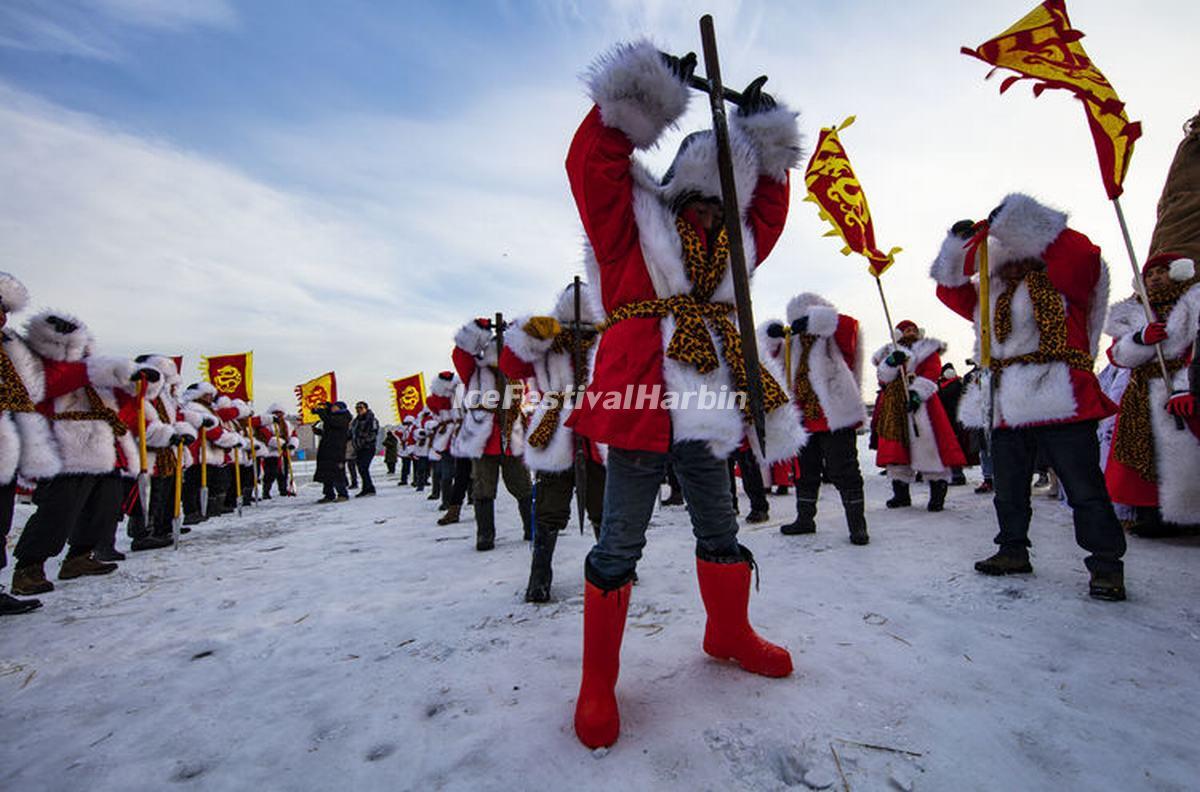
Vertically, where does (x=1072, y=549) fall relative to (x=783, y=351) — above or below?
below

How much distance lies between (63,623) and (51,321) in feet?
7.67

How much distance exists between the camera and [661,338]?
1.75 metres

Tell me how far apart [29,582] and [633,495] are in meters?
4.82

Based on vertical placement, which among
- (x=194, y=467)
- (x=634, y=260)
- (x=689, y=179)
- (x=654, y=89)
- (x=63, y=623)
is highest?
(x=654, y=89)

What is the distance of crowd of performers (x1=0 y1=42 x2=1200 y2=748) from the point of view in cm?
173

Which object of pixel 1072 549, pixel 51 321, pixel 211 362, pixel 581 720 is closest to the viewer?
pixel 581 720

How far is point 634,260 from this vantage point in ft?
6.03

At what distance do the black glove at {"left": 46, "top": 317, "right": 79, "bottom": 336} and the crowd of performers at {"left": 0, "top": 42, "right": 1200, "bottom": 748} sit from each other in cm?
2

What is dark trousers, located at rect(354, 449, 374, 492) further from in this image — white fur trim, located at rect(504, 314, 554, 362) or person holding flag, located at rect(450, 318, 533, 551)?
white fur trim, located at rect(504, 314, 554, 362)

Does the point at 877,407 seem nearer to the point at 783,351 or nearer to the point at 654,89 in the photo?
the point at 783,351

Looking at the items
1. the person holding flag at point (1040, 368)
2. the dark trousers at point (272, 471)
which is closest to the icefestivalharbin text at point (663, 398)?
the person holding flag at point (1040, 368)

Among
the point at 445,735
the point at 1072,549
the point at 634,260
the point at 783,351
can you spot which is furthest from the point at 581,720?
the point at 783,351

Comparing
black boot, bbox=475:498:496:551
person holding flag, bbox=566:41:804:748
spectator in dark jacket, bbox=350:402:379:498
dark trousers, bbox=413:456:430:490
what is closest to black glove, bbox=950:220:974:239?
person holding flag, bbox=566:41:804:748

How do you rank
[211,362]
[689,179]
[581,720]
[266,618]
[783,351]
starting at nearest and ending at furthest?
[581,720]
[689,179]
[266,618]
[783,351]
[211,362]
